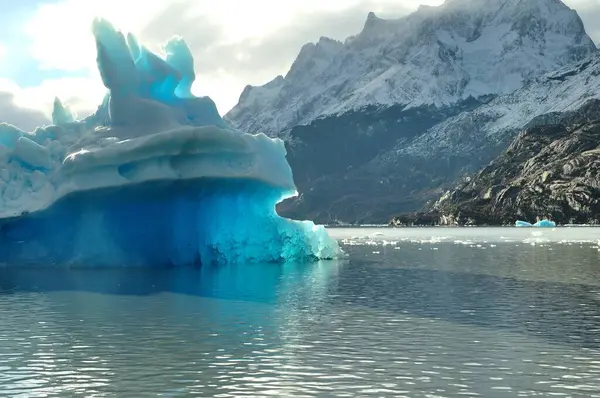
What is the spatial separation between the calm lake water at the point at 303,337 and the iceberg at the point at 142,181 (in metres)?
9.86

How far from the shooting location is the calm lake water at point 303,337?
64.4ft

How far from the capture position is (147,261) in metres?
61.2

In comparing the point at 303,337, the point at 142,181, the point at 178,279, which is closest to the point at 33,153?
the point at 142,181

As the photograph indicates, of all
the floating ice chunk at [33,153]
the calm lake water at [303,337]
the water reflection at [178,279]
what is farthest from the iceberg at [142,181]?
the calm lake water at [303,337]

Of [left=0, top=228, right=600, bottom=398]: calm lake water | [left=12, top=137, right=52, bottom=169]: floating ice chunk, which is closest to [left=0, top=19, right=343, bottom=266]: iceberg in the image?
[left=12, top=137, right=52, bottom=169]: floating ice chunk

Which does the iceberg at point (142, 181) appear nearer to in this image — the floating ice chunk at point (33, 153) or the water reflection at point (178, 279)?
the floating ice chunk at point (33, 153)

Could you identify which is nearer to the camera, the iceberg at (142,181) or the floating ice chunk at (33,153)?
the iceberg at (142,181)

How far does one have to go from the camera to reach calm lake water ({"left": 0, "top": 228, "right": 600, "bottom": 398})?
19625 mm

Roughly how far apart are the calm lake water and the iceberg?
388 inches

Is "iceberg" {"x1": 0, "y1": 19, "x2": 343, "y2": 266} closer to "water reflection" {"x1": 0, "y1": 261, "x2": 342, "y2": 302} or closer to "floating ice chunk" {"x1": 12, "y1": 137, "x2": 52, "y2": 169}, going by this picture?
"floating ice chunk" {"x1": 12, "y1": 137, "x2": 52, "y2": 169}

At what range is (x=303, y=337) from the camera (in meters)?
26.4

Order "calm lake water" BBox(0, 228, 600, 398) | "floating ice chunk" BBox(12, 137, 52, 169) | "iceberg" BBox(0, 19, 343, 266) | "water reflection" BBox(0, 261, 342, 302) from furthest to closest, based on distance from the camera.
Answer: "floating ice chunk" BBox(12, 137, 52, 169) < "iceberg" BBox(0, 19, 343, 266) < "water reflection" BBox(0, 261, 342, 302) < "calm lake water" BBox(0, 228, 600, 398)

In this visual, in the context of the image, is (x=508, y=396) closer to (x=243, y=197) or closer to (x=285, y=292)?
(x=285, y=292)

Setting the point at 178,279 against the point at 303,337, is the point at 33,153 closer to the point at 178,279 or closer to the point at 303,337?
the point at 178,279
